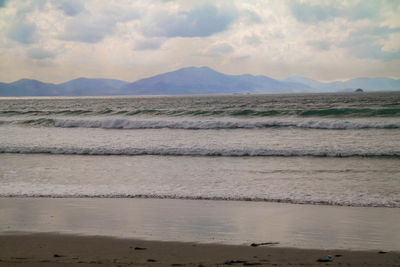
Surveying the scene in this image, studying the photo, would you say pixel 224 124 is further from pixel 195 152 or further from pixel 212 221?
pixel 212 221

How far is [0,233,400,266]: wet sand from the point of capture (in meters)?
5.09

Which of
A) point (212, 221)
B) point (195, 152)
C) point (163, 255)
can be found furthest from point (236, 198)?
point (195, 152)

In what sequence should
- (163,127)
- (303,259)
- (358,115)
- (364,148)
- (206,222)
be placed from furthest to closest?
(358,115) → (163,127) → (364,148) → (206,222) → (303,259)

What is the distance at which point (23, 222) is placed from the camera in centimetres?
720

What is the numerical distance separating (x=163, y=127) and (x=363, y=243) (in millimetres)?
22315

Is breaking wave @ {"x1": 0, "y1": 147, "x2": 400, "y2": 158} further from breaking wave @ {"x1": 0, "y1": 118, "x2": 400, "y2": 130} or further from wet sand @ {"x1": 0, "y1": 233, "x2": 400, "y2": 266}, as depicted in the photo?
breaking wave @ {"x1": 0, "y1": 118, "x2": 400, "y2": 130}

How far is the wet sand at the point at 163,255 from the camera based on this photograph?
16.7 ft

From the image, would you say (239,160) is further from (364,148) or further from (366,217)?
(366,217)

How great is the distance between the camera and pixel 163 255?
5.39 m

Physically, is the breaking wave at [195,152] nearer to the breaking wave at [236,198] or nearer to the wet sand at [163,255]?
the breaking wave at [236,198]

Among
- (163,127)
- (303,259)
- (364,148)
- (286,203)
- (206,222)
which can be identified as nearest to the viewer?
(303,259)

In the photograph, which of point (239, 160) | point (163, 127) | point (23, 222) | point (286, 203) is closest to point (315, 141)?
point (239, 160)

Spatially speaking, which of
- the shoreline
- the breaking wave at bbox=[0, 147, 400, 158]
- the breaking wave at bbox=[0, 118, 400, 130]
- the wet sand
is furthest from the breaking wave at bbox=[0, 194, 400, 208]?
the breaking wave at bbox=[0, 118, 400, 130]

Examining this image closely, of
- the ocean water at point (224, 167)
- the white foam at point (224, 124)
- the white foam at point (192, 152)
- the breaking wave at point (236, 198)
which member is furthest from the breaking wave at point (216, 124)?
the breaking wave at point (236, 198)
